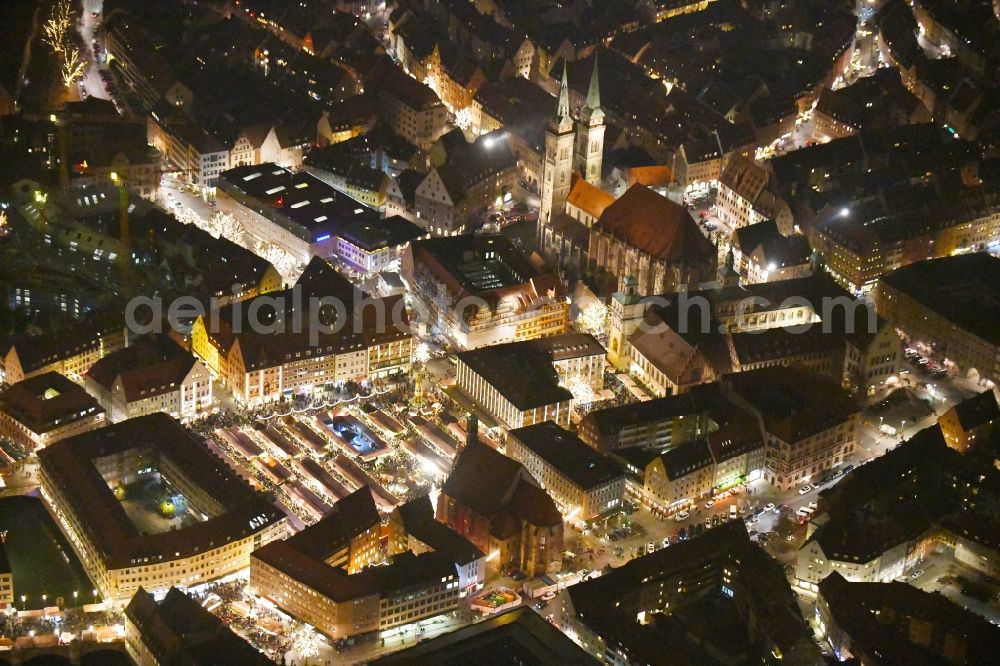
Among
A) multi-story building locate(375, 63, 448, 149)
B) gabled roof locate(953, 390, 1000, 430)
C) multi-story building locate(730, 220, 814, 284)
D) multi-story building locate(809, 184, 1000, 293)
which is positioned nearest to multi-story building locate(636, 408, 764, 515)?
gabled roof locate(953, 390, 1000, 430)

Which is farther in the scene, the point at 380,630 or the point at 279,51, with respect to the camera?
the point at 279,51

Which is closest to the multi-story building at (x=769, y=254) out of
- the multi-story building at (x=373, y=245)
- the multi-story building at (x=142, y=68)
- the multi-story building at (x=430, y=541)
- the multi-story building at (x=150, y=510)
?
the multi-story building at (x=373, y=245)

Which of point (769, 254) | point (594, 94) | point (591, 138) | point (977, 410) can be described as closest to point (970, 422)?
point (977, 410)

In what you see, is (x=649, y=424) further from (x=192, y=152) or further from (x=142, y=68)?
(x=142, y=68)

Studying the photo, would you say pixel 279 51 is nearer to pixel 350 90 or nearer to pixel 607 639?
pixel 350 90

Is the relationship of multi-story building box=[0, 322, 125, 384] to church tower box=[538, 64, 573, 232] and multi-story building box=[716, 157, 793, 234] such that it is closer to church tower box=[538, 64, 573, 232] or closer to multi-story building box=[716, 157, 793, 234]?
church tower box=[538, 64, 573, 232]

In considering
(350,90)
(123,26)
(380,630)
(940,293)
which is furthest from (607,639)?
(123,26)
